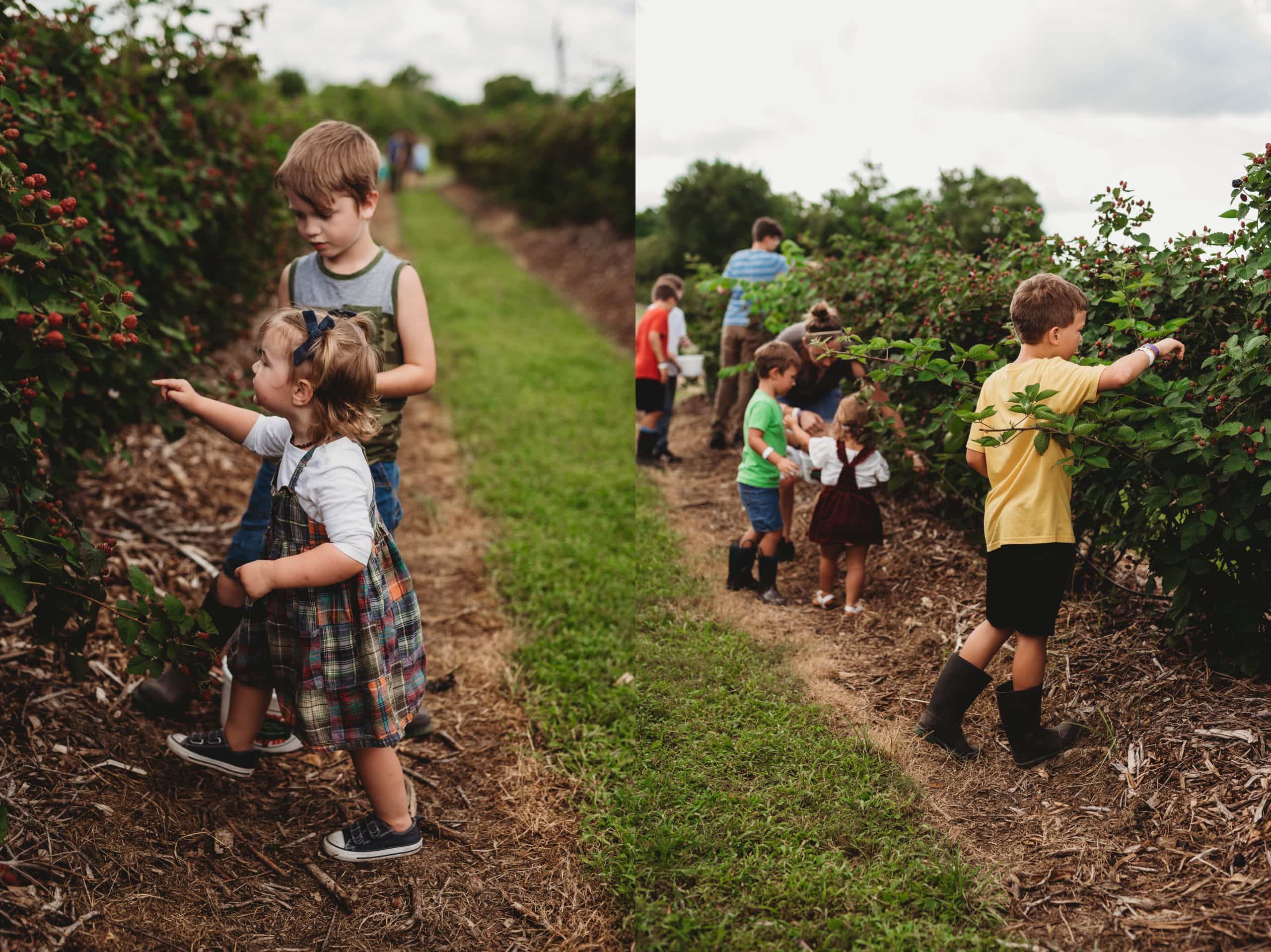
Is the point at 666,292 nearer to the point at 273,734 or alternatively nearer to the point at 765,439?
A: the point at 765,439

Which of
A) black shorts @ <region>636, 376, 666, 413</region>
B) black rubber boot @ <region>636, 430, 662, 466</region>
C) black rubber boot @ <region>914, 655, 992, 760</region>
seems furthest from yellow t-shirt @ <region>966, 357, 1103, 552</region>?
black shorts @ <region>636, 376, 666, 413</region>

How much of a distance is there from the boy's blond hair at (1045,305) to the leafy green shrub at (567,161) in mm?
10281

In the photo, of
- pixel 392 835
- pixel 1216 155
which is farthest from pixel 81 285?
pixel 1216 155

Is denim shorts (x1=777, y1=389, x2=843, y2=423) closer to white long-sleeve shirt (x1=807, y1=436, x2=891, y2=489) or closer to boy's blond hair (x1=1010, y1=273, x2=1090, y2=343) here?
white long-sleeve shirt (x1=807, y1=436, x2=891, y2=489)

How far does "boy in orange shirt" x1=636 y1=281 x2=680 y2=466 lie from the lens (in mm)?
6109

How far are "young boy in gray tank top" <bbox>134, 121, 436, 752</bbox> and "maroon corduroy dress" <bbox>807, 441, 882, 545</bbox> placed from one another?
6.15 ft

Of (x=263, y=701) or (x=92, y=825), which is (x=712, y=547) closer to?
(x=263, y=701)

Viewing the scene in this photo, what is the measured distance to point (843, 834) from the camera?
2639 millimetres

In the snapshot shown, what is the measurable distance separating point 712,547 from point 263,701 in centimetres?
229

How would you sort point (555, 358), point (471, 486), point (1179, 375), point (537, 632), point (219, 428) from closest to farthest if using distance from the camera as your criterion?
1. point (219, 428)
2. point (1179, 375)
3. point (537, 632)
4. point (471, 486)
5. point (555, 358)

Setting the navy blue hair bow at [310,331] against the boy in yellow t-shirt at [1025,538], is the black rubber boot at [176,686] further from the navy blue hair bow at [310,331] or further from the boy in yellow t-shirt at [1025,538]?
the boy in yellow t-shirt at [1025,538]

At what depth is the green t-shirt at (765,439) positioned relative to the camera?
4.23 metres

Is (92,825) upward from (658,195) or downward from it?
downward

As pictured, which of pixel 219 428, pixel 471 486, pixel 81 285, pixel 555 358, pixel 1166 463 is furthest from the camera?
pixel 555 358
